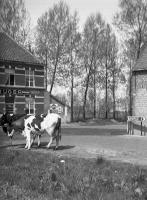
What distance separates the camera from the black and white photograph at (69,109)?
6.80m

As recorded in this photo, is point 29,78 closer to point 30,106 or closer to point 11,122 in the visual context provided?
point 30,106

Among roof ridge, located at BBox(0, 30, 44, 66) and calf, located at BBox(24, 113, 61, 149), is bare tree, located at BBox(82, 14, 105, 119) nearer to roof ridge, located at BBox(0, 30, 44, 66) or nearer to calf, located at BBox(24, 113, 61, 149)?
roof ridge, located at BBox(0, 30, 44, 66)

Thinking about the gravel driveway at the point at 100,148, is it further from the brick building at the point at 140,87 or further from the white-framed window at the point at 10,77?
the white-framed window at the point at 10,77

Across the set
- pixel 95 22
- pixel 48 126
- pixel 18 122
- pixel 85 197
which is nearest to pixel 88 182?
pixel 85 197

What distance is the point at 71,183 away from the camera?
263 inches

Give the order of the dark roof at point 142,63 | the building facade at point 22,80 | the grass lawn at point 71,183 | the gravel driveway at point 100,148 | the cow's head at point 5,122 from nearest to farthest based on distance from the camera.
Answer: the grass lawn at point 71,183
the gravel driveway at point 100,148
the cow's head at point 5,122
the dark roof at point 142,63
the building facade at point 22,80

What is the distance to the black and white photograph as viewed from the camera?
22.3ft

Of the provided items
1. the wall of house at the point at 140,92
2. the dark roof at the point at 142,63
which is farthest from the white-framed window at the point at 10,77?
the dark roof at the point at 142,63

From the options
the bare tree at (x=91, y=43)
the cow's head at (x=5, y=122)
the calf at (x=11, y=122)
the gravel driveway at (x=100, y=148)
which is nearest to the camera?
the gravel driveway at (x=100, y=148)

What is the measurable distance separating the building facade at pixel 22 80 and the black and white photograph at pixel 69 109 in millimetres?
120

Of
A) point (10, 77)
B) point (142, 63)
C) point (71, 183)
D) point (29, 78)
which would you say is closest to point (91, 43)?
point (29, 78)

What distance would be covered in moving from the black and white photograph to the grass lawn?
16 millimetres

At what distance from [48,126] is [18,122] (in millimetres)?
1575

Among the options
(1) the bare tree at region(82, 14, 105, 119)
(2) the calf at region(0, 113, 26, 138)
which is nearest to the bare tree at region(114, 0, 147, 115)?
(1) the bare tree at region(82, 14, 105, 119)
